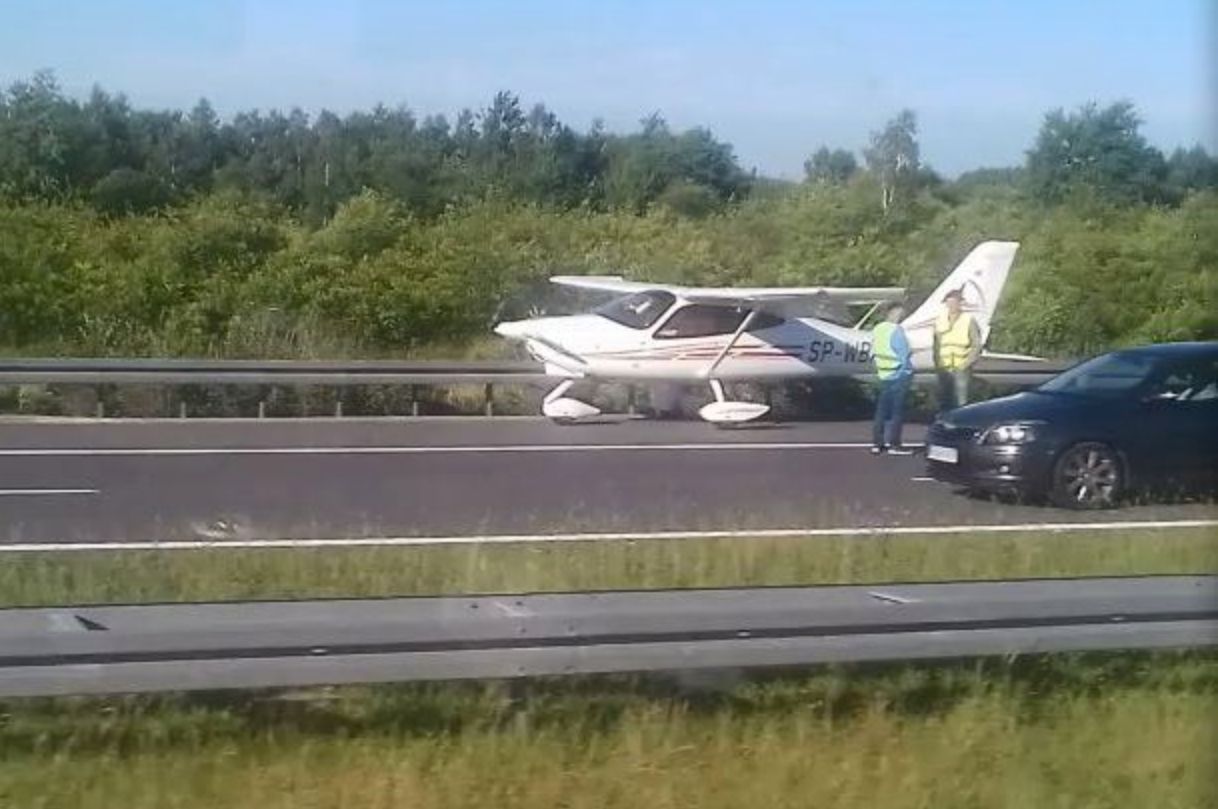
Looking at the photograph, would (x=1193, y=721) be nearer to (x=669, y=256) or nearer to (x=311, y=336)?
(x=669, y=256)

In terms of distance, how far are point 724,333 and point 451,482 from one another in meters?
2.36

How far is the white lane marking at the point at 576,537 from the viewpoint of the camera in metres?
9.59

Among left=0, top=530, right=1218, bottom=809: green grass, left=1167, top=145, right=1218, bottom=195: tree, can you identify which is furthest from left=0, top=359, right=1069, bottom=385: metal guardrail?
left=0, top=530, right=1218, bottom=809: green grass

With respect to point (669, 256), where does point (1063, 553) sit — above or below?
below

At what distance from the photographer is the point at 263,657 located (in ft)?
16.8

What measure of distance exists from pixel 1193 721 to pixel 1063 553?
110 inches

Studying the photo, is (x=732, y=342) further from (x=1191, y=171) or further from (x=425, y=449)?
(x=1191, y=171)

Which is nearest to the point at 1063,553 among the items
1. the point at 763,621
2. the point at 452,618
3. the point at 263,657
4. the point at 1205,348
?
the point at 1205,348

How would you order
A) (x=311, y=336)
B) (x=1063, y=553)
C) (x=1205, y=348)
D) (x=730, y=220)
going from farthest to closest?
(x=311, y=336), (x=1205, y=348), (x=730, y=220), (x=1063, y=553)

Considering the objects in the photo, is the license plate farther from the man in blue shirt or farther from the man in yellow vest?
the man in yellow vest

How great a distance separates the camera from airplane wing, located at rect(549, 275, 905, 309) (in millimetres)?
10797

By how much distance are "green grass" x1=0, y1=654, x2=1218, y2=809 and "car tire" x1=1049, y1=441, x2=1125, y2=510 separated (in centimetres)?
540

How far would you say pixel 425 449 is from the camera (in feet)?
46.7

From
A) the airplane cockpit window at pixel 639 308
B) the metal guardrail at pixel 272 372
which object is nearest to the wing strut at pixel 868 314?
the metal guardrail at pixel 272 372
